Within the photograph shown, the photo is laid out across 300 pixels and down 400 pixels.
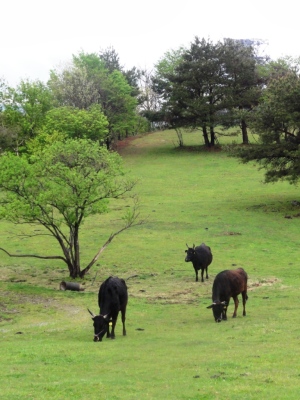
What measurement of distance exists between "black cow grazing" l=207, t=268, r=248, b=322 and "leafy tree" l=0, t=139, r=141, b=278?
9342 mm

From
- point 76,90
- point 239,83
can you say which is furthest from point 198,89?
point 76,90

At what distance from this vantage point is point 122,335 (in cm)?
1748

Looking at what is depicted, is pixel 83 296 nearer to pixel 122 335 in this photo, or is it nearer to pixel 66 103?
pixel 122 335

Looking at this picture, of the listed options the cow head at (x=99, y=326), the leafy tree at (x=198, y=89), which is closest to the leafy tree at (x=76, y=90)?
the leafy tree at (x=198, y=89)

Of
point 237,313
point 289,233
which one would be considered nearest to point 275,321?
point 237,313

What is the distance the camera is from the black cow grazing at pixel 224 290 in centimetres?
1856

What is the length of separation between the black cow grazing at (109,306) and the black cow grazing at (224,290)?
9.78 ft

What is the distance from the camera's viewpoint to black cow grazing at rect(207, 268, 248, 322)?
1856 centimetres

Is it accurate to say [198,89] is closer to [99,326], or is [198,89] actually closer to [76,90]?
[76,90]

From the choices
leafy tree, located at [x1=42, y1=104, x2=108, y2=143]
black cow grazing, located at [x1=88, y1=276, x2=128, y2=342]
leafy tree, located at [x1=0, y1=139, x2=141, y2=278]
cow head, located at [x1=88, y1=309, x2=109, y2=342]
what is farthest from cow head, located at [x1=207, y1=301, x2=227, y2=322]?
leafy tree, located at [x1=42, y1=104, x2=108, y2=143]

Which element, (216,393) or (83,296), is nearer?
(216,393)

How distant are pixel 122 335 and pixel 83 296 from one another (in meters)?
7.16

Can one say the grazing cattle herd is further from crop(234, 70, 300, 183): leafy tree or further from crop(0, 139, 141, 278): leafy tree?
crop(234, 70, 300, 183): leafy tree

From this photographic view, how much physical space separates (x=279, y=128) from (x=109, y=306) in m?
31.5
